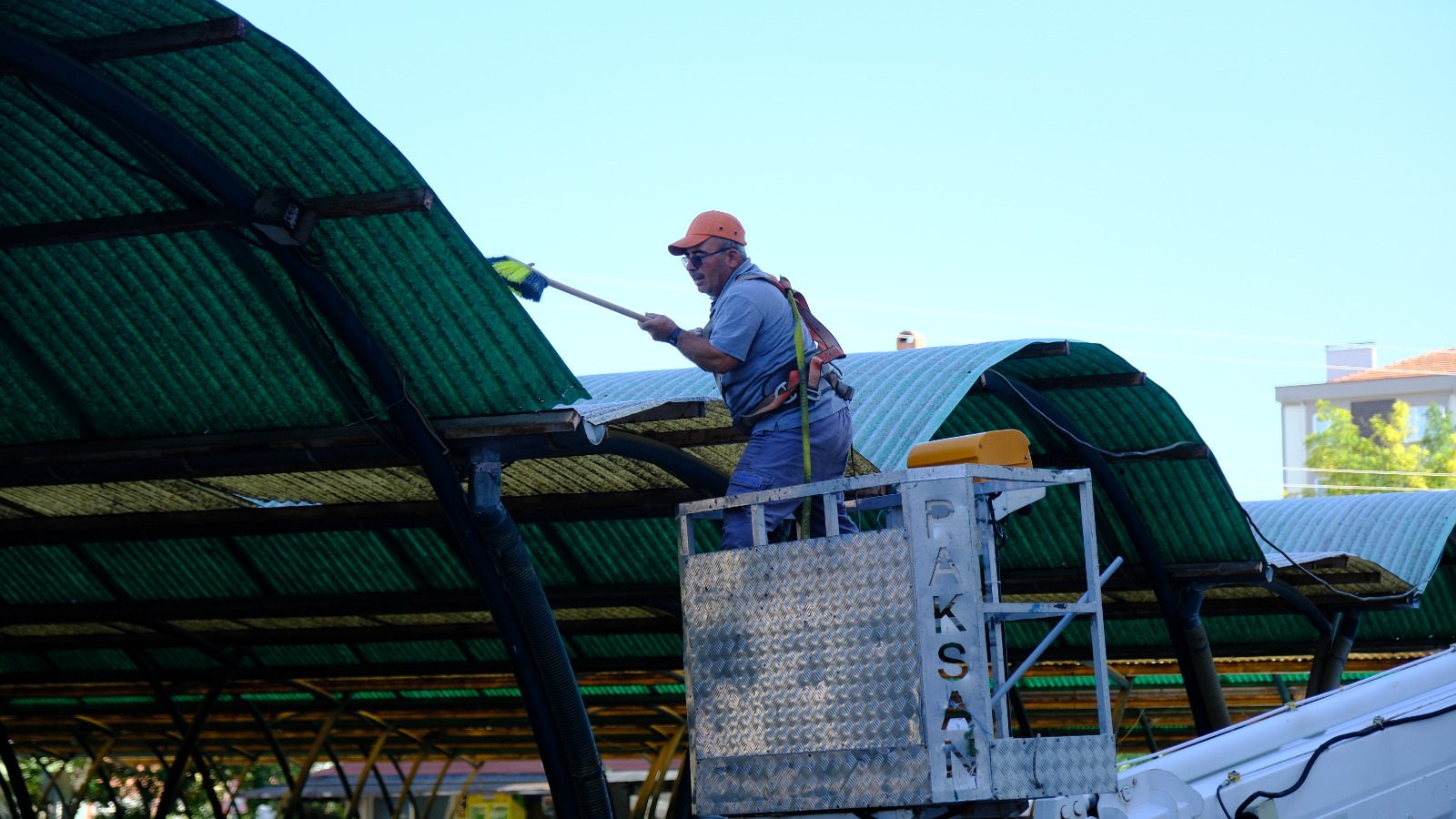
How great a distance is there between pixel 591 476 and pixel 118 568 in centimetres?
748

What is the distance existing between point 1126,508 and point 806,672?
38.6 feet

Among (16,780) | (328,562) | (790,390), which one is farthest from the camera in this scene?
(16,780)

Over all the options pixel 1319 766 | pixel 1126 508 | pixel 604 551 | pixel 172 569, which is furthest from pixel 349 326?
pixel 1126 508

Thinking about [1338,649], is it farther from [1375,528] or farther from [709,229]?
[709,229]

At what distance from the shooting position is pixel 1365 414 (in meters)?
88.9

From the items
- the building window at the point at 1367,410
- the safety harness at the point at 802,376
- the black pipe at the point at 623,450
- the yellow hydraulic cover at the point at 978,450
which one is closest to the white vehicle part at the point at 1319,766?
the yellow hydraulic cover at the point at 978,450

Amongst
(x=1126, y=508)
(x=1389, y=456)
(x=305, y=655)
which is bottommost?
(x=305, y=655)

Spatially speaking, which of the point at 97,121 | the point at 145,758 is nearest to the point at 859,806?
the point at 97,121

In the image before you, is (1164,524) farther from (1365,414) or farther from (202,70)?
(1365,414)

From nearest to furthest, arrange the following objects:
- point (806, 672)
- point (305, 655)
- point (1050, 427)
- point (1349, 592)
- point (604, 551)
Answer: point (806, 672) < point (1050, 427) < point (604, 551) < point (1349, 592) < point (305, 655)

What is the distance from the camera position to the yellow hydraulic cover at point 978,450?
23.2 ft

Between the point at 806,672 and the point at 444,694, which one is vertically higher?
the point at 444,694

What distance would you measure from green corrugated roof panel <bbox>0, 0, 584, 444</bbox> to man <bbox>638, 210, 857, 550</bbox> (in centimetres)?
277

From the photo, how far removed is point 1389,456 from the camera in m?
65.6
